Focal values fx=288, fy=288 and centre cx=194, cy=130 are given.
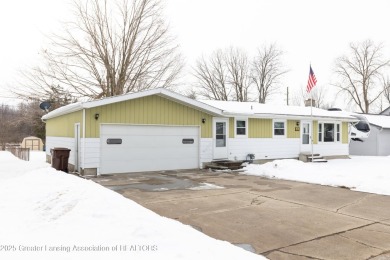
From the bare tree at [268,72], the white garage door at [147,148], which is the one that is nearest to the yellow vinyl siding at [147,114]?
→ the white garage door at [147,148]

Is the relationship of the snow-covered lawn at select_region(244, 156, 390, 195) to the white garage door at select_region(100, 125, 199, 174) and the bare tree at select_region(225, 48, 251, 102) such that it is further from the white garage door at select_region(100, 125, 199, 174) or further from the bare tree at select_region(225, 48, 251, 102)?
the bare tree at select_region(225, 48, 251, 102)

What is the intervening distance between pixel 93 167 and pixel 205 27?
1441 cm

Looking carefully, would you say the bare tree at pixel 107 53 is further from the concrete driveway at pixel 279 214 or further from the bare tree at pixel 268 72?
the bare tree at pixel 268 72

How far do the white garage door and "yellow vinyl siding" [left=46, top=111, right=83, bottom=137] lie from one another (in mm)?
1440

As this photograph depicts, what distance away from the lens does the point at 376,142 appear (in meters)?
22.0

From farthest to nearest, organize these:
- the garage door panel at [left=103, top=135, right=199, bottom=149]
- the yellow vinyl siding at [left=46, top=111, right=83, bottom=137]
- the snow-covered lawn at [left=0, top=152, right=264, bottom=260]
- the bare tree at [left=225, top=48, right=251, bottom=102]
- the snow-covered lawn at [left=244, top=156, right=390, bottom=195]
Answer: the bare tree at [left=225, top=48, right=251, bottom=102] → the yellow vinyl siding at [left=46, top=111, right=83, bottom=137] → the garage door panel at [left=103, top=135, right=199, bottom=149] → the snow-covered lawn at [left=244, top=156, right=390, bottom=195] → the snow-covered lawn at [left=0, top=152, right=264, bottom=260]

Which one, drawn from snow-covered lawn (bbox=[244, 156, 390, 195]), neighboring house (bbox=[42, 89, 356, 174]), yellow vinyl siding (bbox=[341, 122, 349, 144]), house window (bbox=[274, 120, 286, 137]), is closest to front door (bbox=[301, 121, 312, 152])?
neighboring house (bbox=[42, 89, 356, 174])

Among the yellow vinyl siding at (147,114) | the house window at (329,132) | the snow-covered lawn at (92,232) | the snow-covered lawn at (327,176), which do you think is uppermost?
the yellow vinyl siding at (147,114)

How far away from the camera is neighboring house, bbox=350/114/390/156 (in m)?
22.0

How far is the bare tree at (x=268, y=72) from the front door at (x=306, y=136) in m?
22.7

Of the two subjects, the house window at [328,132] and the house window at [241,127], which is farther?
the house window at [328,132]

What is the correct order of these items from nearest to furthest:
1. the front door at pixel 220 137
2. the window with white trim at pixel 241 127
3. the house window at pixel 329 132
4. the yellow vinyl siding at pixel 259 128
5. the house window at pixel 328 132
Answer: the front door at pixel 220 137 → the window with white trim at pixel 241 127 → the yellow vinyl siding at pixel 259 128 → the house window at pixel 329 132 → the house window at pixel 328 132

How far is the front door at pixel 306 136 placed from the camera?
17.0 meters

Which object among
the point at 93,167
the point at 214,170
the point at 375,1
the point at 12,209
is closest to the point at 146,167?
the point at 93,167
